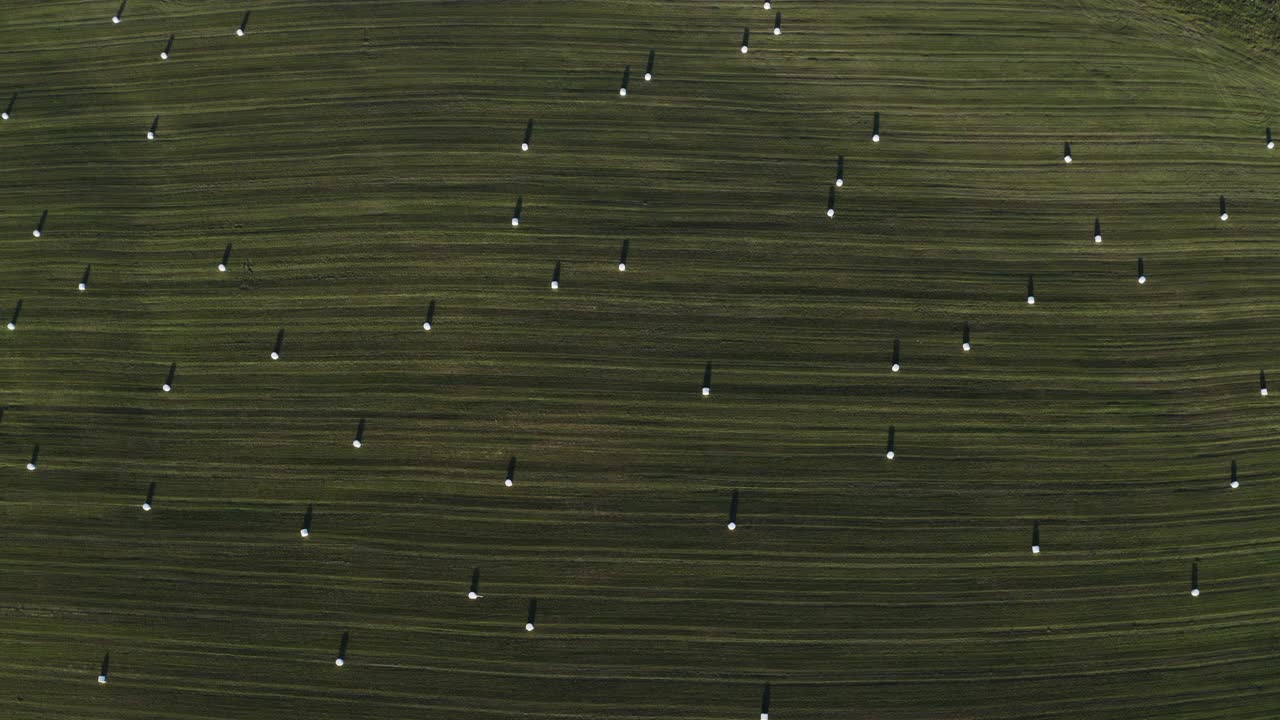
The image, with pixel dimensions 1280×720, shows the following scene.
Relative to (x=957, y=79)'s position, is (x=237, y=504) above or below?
below

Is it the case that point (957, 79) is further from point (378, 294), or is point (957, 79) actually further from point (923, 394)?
point (378, 294)

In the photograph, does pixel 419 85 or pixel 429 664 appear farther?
pixel 419 85

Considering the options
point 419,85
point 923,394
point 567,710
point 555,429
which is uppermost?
point 419,85

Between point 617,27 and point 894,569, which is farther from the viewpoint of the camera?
point 617,27

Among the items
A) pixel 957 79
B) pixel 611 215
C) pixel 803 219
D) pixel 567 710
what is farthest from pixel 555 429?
pixel 957 79

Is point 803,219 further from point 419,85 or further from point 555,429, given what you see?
point 419,85

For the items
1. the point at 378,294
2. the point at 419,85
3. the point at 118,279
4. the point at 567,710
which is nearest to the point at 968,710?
the point at 567,710
